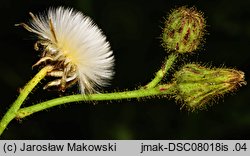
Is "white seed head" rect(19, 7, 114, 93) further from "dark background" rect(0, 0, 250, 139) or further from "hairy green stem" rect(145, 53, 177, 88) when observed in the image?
"dark background" rect(0, 0, 250, 139)

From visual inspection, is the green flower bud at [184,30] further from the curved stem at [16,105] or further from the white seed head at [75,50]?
the curved stem at [16,105]

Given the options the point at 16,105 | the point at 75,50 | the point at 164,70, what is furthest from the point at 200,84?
the point at 16,105

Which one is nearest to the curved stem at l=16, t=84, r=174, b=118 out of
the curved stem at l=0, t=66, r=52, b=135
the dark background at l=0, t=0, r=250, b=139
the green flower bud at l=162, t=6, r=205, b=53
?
the curved stem at l=0, t=66, r=52, b=135

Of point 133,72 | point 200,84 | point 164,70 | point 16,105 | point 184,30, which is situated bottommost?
point 16,105

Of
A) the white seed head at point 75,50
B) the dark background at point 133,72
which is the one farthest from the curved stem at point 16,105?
the dark background at point 133,72

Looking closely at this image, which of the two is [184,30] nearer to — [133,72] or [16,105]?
[16,105]

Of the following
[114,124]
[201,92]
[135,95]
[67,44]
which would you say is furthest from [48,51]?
[114,124]
